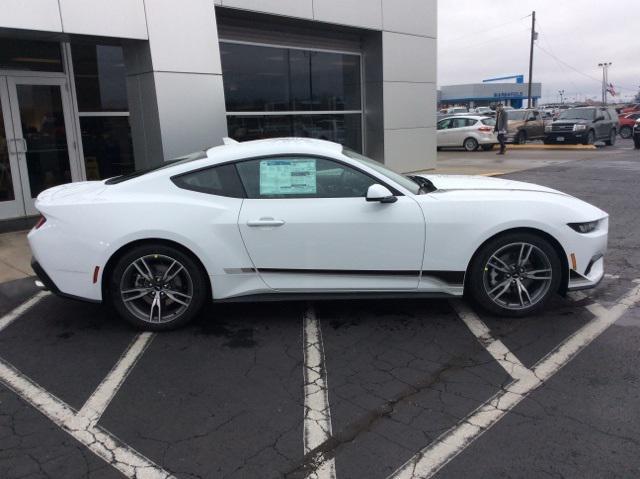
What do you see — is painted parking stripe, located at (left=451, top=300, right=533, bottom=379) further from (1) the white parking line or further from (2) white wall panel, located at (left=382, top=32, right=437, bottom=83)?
(2) white wall panel, located at (left=382, top=32, right=437, bottom=83)

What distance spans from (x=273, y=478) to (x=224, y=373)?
1.23 m

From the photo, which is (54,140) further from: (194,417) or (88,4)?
(194,417)

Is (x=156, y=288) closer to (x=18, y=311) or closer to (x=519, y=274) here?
(x=18, y=311)

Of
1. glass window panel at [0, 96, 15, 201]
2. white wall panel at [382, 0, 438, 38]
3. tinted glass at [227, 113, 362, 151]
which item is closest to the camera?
glass window panel at [0, 96, 15, 201]

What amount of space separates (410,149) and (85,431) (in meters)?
11.8

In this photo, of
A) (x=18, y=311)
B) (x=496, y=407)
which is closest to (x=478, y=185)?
(x=496, y=407)

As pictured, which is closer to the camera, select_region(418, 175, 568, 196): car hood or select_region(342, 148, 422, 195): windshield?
select_region(342, 148, 422, 195): windshield

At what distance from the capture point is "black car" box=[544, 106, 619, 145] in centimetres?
2414

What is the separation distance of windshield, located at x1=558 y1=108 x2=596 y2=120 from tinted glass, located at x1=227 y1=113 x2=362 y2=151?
15.5m

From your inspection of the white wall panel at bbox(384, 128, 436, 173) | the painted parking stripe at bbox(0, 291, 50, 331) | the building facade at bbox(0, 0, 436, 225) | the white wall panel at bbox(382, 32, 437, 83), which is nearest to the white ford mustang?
the painted parking stripe at bbox(0, 291, 50, 331)

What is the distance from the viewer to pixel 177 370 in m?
3.90

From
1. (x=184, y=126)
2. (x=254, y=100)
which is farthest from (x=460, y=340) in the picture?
(x=254, y=100)

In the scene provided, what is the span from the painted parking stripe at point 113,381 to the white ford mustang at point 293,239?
A: 0.67 feet

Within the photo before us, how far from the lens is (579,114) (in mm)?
25078
